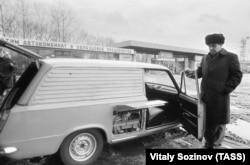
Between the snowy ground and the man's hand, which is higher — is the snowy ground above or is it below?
below

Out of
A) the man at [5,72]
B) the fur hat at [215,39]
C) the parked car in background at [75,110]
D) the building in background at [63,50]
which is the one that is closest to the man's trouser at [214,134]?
the parked car in background at [75,110]

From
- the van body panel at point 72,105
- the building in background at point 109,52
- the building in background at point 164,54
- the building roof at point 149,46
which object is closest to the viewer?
the van body panel at point 72,105

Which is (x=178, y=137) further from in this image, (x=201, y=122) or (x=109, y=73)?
(x=109, y=73)

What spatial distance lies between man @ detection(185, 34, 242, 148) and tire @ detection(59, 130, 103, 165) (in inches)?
73.9

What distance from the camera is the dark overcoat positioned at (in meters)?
2.62

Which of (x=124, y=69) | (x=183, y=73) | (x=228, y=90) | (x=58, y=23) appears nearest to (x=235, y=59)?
(x=228, y=90)

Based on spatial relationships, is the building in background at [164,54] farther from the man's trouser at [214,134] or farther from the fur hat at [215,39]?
the man's trouser at [214,134]

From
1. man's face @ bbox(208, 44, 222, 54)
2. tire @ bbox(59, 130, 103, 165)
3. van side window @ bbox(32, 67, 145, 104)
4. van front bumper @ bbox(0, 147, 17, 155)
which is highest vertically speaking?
man's face @ bbox(208, 44, 222, 54)

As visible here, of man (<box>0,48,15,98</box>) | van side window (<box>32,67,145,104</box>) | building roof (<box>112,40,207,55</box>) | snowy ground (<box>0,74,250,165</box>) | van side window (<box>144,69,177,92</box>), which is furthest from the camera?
building roof (<box>112,40,207,55</box>)

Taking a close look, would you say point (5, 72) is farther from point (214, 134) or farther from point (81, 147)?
point (214, 134)

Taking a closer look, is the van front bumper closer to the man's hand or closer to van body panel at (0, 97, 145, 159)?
van body panel at (0, 97, 145, 159)

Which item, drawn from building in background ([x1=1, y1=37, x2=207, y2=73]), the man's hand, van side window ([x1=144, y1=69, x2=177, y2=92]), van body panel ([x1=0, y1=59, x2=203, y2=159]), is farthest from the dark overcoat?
building in background ([x1=1, y1=37, x2=207, y2=73])

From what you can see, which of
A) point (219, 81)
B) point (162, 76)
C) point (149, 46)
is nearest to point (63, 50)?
point (162, 76)

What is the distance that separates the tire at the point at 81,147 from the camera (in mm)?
2369
